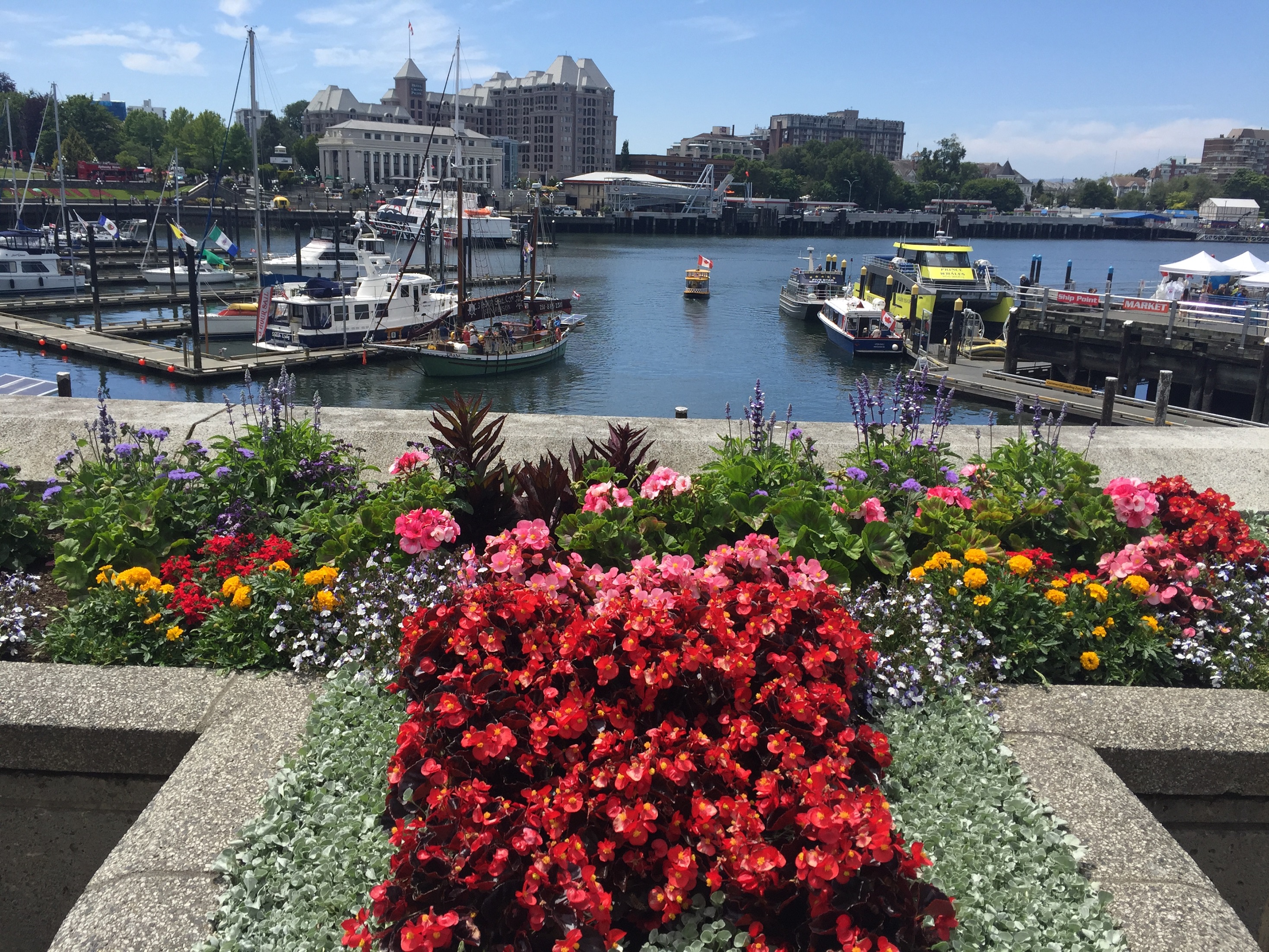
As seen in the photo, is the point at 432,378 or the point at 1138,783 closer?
the point at 1138,783

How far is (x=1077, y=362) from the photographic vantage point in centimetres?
3334

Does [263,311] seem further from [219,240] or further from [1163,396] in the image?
[1163,396]

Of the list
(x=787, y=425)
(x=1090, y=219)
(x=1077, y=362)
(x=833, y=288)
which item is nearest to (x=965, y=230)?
(x=1090, y=219)

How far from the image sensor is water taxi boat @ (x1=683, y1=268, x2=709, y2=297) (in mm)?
70000

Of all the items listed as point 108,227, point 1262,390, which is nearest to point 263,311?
point 1262,390

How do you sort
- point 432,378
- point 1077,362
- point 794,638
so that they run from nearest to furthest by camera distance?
point 794,638
point 1077,362
point 432,378

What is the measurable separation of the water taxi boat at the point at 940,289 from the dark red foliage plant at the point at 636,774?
40.1 meters

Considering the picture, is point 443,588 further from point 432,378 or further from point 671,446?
point 432,378

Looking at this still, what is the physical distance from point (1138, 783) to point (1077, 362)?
3342 centimetres

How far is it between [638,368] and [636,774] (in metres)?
44.0

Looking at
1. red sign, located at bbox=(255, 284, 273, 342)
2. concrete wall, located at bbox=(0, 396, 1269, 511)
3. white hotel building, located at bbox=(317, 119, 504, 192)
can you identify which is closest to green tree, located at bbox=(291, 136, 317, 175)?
white hotel building, located at bbox=(317, 119, 504, 192)

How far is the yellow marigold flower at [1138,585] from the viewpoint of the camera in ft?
13.5

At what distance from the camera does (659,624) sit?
9.74ft

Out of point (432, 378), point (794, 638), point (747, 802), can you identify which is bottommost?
point (432, 378)
